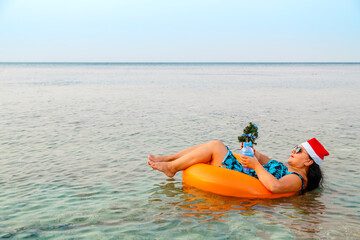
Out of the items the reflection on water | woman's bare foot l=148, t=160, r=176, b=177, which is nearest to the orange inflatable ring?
the reflection on water

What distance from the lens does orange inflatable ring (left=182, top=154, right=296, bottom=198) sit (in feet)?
17.0

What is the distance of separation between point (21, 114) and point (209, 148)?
1027cm

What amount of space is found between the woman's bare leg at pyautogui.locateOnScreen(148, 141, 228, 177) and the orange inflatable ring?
0.20 meters

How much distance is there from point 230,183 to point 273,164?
2.60 ft

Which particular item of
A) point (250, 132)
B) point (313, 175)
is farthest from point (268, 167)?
point (250, 132)

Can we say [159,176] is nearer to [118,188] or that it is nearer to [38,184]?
[118,188]

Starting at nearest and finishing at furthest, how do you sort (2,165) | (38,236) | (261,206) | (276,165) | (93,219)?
(38,236)
(93,219)
(261,206)
(276,165)
(2,165)

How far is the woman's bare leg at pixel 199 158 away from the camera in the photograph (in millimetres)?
5562

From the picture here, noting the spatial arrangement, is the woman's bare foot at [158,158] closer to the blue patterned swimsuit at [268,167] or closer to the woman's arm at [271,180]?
the blue patterned swimsuit at [268,167]

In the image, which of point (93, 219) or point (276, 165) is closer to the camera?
point (93, 219)

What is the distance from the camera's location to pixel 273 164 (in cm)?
548

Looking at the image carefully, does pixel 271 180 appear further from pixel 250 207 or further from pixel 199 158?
pixel 199 158

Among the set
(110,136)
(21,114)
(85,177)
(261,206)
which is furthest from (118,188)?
(21,114)

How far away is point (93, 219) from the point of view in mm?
4602
